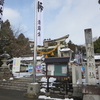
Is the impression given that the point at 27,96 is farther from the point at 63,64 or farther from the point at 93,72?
the point at 93,72

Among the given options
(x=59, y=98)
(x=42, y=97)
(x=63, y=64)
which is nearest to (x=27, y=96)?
(x=42, y=97)

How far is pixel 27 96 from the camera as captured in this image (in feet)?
18.3

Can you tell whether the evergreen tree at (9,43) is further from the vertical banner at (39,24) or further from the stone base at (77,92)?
the stone base at (77,92)

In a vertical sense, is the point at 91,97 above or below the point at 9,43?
below

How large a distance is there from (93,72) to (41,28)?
15.4 ft

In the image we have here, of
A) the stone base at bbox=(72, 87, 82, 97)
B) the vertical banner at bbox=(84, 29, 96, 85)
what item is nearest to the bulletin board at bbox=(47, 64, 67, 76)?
the stone base at bbox=(72, 87, 82, 97)

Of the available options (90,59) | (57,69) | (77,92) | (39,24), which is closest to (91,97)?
(77,92)

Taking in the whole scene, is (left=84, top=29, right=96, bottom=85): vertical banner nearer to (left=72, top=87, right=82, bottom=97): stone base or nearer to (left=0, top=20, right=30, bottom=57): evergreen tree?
(left=72, top=87, right=82, bottom=97): stone base

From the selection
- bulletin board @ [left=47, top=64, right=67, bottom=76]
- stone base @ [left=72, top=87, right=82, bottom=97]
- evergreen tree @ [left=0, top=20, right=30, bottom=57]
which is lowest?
stone base @ [left=72, top=87, right=82, bottom=97]

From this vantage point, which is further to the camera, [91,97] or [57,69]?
[57,69]

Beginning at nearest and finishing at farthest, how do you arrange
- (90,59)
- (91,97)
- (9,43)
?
1. (91,97)
2. (90,59)
3. (9,43)

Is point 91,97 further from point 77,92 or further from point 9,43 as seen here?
point 9,43

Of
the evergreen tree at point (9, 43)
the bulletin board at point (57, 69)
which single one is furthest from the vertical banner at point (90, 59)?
the evergreen tree at point (9, 43)

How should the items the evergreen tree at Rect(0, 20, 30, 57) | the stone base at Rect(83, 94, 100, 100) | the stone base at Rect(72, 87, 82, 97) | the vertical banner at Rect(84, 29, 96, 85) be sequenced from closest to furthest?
the stone base at Rect(83, 94, 100, 100) → the vertical banner at Rect(84, 29, 96, 85) → the stone base at Rect(72, 87, 82, 97) → the evergreen tree at Rect(0, 20, 30, 57)
